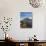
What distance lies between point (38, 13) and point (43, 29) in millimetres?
726

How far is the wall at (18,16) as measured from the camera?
581 centimetres

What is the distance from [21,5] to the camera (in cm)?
588

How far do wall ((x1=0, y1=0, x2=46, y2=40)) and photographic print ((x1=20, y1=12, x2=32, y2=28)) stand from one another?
0.13 m

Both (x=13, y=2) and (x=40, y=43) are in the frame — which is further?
(x=13, y=2)

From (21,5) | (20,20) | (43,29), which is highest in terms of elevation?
(21,5)

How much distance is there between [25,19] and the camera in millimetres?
5875

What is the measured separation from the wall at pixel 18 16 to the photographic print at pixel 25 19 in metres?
0.13

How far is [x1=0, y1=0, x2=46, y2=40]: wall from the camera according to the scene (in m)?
5.81

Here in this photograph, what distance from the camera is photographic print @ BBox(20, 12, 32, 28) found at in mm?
5871

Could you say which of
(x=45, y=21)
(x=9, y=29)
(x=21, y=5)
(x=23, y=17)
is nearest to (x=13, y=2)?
(x=21, y=5)

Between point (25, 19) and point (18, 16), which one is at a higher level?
point (18, 16)

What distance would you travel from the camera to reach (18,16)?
5.86 m

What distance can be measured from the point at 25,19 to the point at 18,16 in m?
0.33

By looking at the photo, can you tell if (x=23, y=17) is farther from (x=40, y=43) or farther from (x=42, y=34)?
(x=40, y=43)
